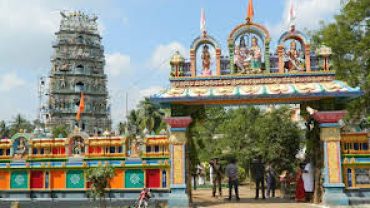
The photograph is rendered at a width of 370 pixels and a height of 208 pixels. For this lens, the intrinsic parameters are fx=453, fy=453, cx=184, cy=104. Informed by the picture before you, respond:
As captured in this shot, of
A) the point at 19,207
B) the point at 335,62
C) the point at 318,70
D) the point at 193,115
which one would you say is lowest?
the point at 19,207

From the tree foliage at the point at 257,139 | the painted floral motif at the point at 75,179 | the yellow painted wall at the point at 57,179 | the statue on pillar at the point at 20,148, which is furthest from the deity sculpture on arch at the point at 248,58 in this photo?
the statue on pillar at the point at 20,148

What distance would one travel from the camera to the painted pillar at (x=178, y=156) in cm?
1537

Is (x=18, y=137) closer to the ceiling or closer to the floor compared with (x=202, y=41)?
closer to the floor

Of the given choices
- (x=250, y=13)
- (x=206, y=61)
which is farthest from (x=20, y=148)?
(x=250, y=13)

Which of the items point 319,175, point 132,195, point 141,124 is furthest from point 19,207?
point 141,124

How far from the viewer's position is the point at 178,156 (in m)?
15.6

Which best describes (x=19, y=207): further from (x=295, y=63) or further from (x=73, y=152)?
(x=295, y=63)

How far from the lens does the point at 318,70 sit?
51.0 ft

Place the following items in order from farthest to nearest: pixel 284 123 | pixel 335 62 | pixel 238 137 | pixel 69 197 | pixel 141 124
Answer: pixel 141 124, pixel 238 137, pixel 284 123, pixel 335 62, pixel 69 197

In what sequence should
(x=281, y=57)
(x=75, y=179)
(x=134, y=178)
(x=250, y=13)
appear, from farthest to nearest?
(x=75, y=179), (x=134, y=178), (x=250, y=13), (x=281, y=57)

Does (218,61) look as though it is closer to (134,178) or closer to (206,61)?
(206,61)

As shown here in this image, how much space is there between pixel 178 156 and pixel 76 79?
166 feet

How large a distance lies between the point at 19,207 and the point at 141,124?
89.0 feet

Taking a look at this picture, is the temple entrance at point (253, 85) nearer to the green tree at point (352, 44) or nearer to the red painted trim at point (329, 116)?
the red painted trim at point (329, 116)
